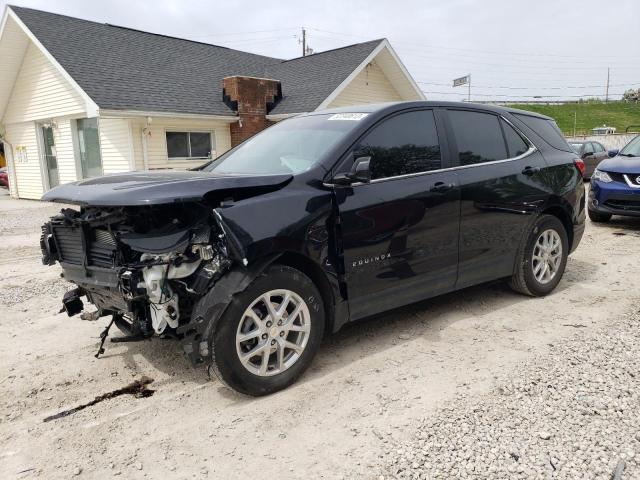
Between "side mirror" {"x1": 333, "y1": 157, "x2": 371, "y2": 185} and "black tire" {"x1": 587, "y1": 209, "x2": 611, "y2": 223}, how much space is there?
7387 millimetres

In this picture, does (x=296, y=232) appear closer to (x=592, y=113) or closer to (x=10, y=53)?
(x=10, y=53)

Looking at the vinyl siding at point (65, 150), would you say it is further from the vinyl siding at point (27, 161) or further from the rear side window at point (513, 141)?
the rear side window at point (513, 141)

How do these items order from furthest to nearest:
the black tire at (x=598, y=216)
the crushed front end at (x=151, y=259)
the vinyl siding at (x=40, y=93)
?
the vinyl siding at (x=40, y=93), the black tire at (x=598, y=216), the crushed front end at (x=151, y=259)

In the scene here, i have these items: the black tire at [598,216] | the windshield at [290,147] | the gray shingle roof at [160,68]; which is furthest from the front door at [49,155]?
the black tire at [598,216]

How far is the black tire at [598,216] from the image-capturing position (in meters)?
9.19

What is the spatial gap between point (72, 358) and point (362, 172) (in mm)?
2650

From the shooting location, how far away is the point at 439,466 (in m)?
2.48

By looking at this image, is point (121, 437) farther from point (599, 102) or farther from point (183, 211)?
point (599, 102)

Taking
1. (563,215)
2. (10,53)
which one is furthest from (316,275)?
(10,53)

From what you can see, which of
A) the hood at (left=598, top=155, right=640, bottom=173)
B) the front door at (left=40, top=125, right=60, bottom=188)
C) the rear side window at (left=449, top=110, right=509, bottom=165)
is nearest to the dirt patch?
the rear side window at (left=449, top=110, right=509, bottom=165)

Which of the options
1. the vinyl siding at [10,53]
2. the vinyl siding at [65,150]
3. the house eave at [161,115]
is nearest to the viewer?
the house eave at [161,115]

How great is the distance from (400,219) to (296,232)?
0.92m

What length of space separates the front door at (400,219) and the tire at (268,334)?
0.38 meters

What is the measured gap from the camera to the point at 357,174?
3371 mm
